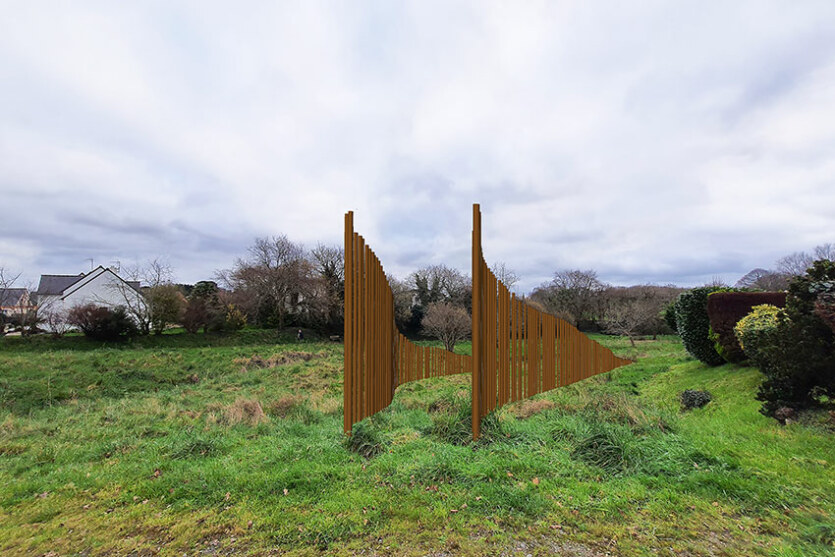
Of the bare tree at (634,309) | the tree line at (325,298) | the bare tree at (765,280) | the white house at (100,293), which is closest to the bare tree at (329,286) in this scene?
the tree line at (325,298)

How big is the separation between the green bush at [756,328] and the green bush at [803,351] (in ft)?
2.48

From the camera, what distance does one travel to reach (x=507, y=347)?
4.80 meters

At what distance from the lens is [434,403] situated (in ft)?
21.9

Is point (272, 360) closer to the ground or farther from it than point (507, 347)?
closer to the ground

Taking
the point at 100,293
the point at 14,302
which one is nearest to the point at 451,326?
the point at 100,293

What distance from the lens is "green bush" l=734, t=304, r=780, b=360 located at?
19.4 ft

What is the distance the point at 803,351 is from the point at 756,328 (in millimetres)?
1750

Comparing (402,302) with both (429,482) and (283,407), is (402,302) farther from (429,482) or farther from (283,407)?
(429,482)

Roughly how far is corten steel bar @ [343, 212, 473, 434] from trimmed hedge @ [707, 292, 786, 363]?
695 centimetres

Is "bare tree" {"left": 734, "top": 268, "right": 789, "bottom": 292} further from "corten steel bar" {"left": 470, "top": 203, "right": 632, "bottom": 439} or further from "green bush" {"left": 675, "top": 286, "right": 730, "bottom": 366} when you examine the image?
"corten steel bar" {"left": 470, "top": 203, "right": 632, "bottom": 439}

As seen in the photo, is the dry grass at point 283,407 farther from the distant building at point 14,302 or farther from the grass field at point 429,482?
the distant building at point 14,302

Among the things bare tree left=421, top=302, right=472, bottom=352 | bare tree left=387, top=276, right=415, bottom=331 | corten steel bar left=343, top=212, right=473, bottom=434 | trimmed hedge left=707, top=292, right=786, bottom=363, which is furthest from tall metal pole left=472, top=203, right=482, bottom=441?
bare tree left=387, top=276, right=415, bottom=331

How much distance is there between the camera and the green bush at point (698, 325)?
853cm

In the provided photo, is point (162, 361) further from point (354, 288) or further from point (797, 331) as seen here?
point (797, 331)
